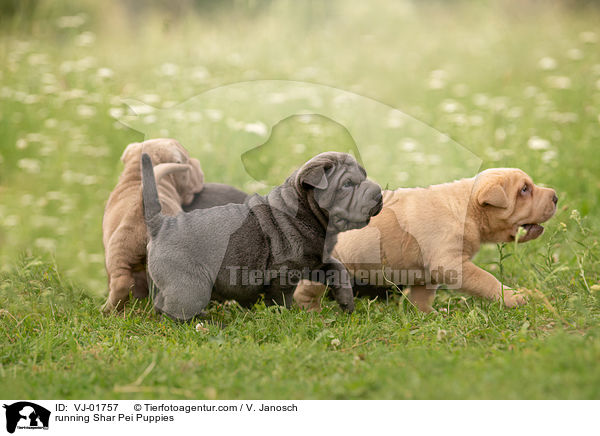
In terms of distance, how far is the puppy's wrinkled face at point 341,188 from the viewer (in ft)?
13.7

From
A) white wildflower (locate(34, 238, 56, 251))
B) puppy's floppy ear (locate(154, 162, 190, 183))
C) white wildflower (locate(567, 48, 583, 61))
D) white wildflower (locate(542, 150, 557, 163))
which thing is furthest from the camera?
white wildflower (locate(567, 48, 583, 61))

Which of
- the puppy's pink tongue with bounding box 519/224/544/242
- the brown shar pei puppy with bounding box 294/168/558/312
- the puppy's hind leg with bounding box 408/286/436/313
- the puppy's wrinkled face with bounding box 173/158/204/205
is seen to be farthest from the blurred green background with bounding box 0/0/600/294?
the puppy's hind leg with bounding box 408/286/436/313

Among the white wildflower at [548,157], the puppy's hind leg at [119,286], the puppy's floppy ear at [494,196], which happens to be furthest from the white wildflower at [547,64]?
the puppy's hind leg at [119,286]

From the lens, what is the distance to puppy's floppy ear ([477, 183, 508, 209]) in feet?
14.4

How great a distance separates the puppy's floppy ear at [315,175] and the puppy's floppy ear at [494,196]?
1.08 m

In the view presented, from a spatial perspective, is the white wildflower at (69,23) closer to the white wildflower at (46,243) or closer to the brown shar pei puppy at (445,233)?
the white wildflower at (46,243)

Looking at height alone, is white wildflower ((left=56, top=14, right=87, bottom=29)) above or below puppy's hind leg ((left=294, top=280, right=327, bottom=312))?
above

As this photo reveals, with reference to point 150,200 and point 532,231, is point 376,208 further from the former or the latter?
point 150,200

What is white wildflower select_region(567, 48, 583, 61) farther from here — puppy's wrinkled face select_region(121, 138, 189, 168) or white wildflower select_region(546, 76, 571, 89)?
puppy's wrinkled face select_region(121, 138, 189, 168)

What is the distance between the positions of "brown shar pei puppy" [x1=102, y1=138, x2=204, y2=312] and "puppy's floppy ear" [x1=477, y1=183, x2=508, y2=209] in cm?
217

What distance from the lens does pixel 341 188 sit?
13.8ft

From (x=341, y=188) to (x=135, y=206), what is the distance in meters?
1.62
